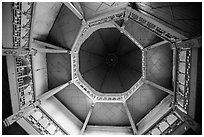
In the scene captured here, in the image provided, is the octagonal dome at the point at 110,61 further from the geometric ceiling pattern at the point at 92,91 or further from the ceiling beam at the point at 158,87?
the ceiling beam at the point at 158,87

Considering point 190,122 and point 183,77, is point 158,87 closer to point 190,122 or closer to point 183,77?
point 183,77

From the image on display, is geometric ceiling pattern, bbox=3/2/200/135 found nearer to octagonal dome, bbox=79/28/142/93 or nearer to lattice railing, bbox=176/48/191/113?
lattice railing, bbox=176/48/191/113

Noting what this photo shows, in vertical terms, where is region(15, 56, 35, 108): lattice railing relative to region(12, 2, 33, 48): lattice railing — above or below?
below

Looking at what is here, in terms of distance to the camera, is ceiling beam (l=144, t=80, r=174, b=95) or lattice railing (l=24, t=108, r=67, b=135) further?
ceiling beam (l=144, t=80, r=174, b=95)

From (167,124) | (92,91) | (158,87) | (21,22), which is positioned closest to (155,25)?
(158,87)

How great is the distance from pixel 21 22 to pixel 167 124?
11613 millimetres

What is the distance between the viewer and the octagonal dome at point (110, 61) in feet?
70.5

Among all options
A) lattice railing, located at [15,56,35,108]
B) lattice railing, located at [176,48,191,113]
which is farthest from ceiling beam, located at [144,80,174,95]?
lattice railing, located at [15,56,35,108]

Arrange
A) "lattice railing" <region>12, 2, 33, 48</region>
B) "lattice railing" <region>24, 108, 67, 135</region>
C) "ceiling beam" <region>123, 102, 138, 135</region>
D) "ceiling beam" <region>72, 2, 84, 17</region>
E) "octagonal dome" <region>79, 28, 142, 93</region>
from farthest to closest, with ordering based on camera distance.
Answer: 1. "octagonal dome" <region>79, 28, 142, 93</region>
2. "ceiling beam" <region>123, 102, 138, 135</region>
3. "lattice railing" <region>24, 108, 67, 135</region>
4. "ceiling beam" <region>72, 2, 84, 17</region>
5. "lattice railing" <region>12, 2, 33, 48</region>

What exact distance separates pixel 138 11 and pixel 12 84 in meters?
8.54

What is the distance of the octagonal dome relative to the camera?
21500mm

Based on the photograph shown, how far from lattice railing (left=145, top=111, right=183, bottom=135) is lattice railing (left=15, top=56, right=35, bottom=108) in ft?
31.5

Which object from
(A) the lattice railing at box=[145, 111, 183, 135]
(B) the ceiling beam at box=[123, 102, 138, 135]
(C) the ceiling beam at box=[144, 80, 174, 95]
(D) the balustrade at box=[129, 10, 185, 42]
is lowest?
(B) the ceiling beam at box=[123, 102, 138, 135]

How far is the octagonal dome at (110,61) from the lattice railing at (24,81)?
916 centimetres
